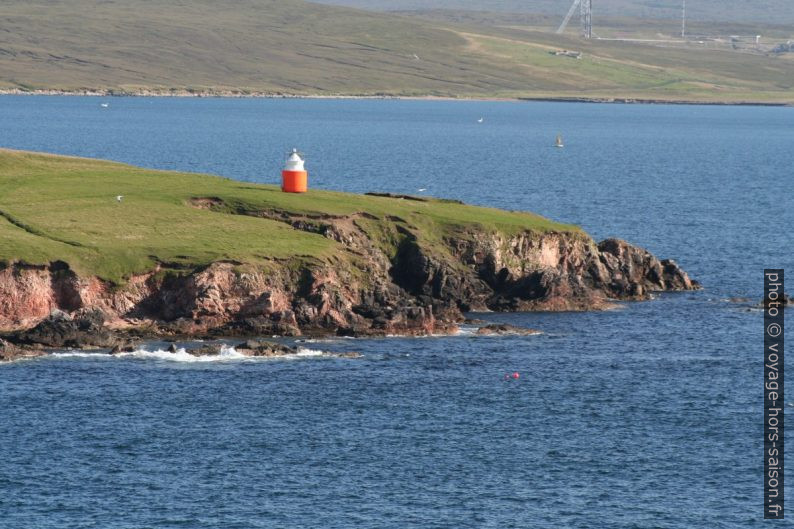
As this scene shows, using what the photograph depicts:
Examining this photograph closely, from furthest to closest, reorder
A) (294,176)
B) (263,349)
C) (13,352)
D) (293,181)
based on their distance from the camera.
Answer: (293,181) → (294,176) → (263,349) → (13,352)

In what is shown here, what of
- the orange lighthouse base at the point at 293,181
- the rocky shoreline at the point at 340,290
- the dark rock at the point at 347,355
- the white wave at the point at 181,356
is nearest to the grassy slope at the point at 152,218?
the orange lighthouse base at the point at 293,181

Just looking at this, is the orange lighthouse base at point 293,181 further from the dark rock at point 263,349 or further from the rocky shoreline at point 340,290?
the dark rock at point 263,349

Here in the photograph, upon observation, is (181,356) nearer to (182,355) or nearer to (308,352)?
(182,355)

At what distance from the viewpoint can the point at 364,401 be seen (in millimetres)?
64125

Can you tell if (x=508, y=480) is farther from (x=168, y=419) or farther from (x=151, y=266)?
(x=151, y=266)

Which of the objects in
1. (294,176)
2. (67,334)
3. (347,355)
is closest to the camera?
(67,334)

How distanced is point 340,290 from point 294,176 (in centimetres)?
1655

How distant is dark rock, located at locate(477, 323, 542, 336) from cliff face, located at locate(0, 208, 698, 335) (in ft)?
6.32

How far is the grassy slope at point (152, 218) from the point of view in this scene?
77500 mm

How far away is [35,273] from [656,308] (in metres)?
36.8

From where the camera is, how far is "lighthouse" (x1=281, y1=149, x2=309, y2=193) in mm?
94125

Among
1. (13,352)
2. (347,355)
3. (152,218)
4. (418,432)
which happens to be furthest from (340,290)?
(418,432)

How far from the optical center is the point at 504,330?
261 ft

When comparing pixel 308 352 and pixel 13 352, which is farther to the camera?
pixel 308 352
